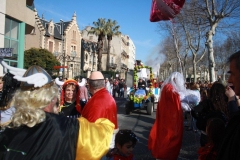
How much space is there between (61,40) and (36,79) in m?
46.3

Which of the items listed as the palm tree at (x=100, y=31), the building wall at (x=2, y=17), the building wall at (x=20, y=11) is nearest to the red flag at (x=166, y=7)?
the building wall at (x=2, y=17)

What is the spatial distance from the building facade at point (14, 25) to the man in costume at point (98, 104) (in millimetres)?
8547

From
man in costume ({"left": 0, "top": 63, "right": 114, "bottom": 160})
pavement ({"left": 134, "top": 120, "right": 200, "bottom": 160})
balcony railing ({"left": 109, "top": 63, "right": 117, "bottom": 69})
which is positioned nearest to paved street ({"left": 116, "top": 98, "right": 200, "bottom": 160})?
pavement ({"left": 134, "top": 120, "right": 200, "bottom": 160})

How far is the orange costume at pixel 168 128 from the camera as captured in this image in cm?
407

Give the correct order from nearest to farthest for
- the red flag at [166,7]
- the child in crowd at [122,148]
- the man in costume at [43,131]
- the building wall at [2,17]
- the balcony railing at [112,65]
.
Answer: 1. the man in costume at [43,131]
2. the child in crowd at [122,148]
3. the red flag at [166,7]
4. the building wall at [2,17]
5. the balcony railing at [112,65]

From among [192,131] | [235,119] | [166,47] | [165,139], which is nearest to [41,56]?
[166,47]

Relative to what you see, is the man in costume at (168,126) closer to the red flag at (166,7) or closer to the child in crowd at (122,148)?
the child in crowd at (122,148)

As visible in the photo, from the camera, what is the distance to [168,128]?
13.6 feet

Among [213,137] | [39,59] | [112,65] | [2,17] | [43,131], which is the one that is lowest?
[213,137]

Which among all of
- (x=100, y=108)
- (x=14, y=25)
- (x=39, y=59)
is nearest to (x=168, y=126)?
(x=100, y=108)

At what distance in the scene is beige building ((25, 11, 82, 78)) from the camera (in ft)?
127

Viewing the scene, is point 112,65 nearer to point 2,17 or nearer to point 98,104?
point 2,17

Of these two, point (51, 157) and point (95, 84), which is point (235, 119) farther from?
point (95, 84)

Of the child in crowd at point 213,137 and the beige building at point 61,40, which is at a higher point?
the beige building at point 61,40
